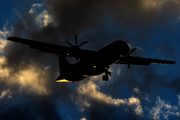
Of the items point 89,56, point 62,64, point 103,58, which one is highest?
point 62,64

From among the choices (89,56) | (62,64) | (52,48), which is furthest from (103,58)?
(62,64)

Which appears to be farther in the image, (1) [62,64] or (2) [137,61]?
(1) [62,64]

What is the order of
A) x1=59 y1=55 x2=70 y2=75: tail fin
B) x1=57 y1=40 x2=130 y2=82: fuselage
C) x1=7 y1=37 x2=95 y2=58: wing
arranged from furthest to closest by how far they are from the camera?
x1=59 y1=55 x2=70 y2=75: tail fin, x1=7 y1=37 x2=95 y2=58: wing, x1=57 y1=40 x2=130 y2=82: fuselage

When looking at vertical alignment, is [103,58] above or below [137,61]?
below

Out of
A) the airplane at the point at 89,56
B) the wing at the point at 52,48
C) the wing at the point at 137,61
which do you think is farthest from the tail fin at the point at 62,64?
the wing at the point at 137,61

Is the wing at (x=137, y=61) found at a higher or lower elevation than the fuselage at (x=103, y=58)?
higher

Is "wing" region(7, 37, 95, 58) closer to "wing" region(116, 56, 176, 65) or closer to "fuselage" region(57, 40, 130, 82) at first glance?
"fuselage" region(57, 40, 130, 82)

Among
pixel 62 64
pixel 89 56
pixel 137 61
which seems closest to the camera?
pixel 89 56

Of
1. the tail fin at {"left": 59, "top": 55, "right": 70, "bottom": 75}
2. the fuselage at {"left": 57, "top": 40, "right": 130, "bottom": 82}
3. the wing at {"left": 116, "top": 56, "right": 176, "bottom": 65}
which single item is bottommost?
the fuselage at {"left": 57, "top": 40, "right": 130, "bottom": 82}

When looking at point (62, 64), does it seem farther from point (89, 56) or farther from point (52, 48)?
point (89, 56)

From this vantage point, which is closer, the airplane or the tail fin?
the airplane

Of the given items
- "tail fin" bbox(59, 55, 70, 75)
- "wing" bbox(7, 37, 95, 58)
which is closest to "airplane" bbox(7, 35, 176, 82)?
"wing" bbox(7, 37, 95, 58)

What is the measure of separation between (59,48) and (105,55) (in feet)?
28.2

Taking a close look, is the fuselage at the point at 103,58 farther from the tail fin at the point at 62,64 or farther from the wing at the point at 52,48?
the tail fin at the point at 62,64
